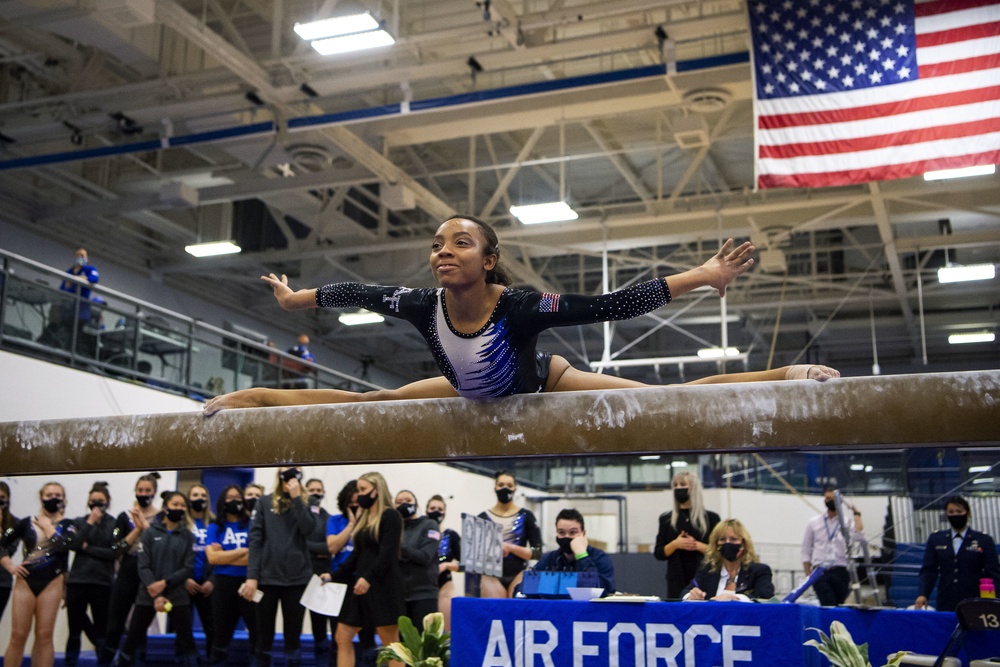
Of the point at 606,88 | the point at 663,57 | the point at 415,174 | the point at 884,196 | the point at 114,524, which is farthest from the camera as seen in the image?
the point at 415,174

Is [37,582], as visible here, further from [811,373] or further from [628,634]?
[811,373]

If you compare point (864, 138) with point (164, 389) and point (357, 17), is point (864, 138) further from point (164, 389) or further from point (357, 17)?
point (164, 389)

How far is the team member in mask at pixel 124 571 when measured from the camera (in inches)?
295

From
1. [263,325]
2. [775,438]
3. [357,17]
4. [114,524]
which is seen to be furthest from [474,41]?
[263,325]

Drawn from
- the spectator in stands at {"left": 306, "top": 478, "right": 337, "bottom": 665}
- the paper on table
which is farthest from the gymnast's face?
the spectator in stands at {"left": 306, "top": 478, "right": 337, "bottom": 665}

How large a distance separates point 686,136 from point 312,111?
4.91 metres

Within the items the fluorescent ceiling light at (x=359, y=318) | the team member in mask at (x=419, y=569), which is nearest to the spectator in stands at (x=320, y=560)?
the team member in mask at (x=419, y=569)

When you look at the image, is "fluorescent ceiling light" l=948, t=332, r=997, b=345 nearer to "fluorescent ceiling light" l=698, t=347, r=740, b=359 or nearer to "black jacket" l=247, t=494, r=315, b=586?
"fluorescent ceiling light" l=698, t=347, r=740, b=359

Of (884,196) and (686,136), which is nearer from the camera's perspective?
(686,136)

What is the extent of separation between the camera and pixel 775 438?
3.12 metres

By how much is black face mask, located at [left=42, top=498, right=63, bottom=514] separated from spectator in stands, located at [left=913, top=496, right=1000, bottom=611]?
256 inches

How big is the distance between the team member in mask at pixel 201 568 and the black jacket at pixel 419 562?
1903mm

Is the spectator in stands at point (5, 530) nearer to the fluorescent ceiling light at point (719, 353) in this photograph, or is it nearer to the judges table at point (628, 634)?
the judges table at point (628, 634)

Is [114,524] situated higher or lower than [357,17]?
lower
